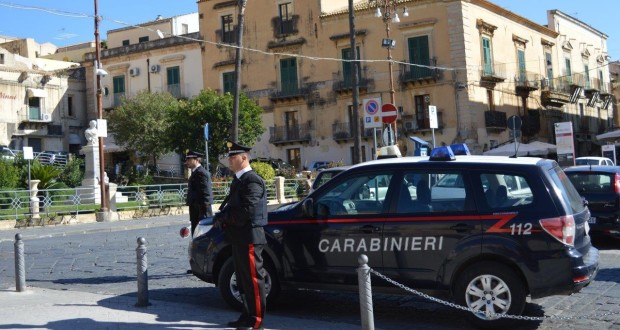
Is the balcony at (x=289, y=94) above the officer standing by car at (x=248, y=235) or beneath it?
above

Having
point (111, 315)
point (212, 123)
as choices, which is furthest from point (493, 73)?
point (111, 315)

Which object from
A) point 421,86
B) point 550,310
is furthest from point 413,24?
point 550,310

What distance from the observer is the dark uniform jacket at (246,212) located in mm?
6641

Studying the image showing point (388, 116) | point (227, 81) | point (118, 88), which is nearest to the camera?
point (388, 116)

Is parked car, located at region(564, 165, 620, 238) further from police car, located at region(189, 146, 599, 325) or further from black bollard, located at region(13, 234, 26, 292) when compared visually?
black bollard, located at region(13, 234, 26, 292)

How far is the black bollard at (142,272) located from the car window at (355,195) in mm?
2037

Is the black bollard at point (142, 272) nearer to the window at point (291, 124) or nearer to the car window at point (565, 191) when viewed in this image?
the car window at point (565, 191)

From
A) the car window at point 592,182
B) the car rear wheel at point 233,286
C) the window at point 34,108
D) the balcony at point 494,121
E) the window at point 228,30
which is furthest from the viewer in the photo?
the window at point 34,108

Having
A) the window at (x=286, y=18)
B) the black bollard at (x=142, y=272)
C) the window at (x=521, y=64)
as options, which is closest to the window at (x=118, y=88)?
the window at (x=286, y=18)

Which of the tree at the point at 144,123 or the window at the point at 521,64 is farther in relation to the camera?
the window at the point at 521,64

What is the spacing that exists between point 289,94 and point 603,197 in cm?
3321

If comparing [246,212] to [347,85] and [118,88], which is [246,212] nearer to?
[347,85]

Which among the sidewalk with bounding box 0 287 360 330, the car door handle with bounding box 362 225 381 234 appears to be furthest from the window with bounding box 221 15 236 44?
the car door handle with bounding box 362 225 381 234

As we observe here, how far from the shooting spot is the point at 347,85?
42812 millimetres
